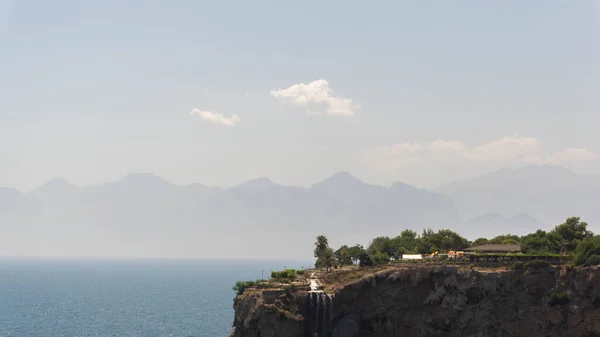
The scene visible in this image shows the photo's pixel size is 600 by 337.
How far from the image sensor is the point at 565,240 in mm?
113750

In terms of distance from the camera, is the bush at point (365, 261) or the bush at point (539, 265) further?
the bush at point (365, 261)

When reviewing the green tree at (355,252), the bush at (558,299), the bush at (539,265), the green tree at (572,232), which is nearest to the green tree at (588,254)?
the bush at (539,265)

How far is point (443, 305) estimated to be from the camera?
314 ft

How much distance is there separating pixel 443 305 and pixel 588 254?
77.8ft

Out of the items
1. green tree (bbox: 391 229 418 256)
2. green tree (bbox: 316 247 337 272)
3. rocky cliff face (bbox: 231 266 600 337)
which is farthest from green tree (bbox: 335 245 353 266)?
rocky cliff face (bbox: 231 266 600 337)

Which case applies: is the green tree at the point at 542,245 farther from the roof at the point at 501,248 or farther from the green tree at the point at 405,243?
the green tree at the point at 405,243

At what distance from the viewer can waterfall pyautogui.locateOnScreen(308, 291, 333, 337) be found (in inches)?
3815

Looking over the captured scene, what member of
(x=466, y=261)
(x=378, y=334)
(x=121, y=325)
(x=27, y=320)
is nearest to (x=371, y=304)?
(x=378, y=334)

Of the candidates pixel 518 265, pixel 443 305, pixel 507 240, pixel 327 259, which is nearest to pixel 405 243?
pixel 507 240

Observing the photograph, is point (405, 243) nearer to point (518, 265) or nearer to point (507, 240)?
point (507, 240)

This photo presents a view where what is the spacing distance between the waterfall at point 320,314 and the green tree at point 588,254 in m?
39.8

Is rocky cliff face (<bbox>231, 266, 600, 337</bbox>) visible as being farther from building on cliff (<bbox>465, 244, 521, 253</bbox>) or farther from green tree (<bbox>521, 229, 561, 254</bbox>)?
building on cliff (<bbox>465, 244, 521, 253</bbox>)

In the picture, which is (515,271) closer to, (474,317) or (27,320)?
(474,317)

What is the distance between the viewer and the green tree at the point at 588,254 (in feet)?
289
